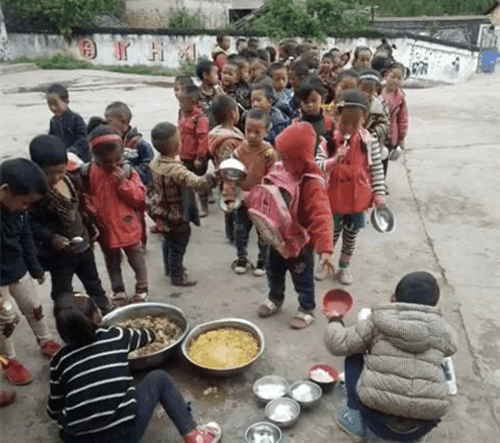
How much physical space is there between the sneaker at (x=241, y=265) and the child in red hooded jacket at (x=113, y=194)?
1.04 m

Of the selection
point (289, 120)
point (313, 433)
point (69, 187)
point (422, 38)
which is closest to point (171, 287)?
point (69, 187)

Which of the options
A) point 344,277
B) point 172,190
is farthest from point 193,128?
point 344,277

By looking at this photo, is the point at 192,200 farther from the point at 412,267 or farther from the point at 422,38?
the point at 422,38

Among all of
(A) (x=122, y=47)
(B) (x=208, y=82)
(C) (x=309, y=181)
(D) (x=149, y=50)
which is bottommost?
(C) (x=309, y=181)

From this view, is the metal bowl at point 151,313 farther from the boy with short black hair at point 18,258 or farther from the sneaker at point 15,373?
the sneaker at point 15,373

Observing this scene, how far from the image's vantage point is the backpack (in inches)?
125

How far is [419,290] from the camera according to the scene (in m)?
2.29

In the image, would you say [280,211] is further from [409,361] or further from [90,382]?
[90,382]

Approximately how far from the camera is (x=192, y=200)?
3832 mm

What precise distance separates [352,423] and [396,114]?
12.1 feet

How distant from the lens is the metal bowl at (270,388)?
2.93 m

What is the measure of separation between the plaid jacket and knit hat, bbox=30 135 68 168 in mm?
831

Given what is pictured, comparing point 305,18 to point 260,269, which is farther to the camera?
point 305,18

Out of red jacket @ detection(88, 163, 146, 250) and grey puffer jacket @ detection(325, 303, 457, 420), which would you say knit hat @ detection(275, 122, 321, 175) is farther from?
grey puffer jacket @ detection(325, 303, 457, 420)
